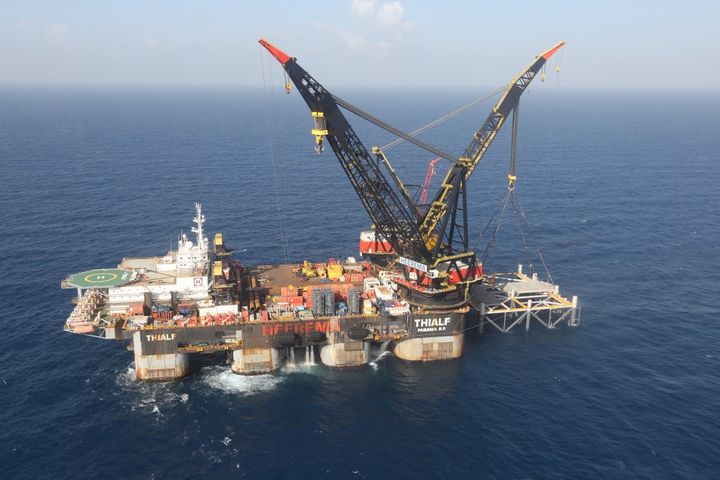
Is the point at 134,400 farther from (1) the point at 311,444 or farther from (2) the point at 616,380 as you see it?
(2) the point at 616,380

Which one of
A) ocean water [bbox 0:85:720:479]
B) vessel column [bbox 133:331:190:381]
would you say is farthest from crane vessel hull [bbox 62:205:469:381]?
ocean water [bbox 0:85:720:479]

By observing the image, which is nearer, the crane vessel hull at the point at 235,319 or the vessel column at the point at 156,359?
the vessel column at the point at 156,359

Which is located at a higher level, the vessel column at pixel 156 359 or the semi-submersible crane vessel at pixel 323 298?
the semi-submersible crane vessel at pixel 323 298

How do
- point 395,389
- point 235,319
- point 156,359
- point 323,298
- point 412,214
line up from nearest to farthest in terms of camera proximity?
point 395,389
point 156,359
point 235,319
point 323,298
point 412,214

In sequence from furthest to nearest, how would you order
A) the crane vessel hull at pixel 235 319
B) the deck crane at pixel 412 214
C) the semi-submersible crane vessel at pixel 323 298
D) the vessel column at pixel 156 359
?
the deck crane at pixel 412 214, the semi-submersible crane vessel at pixel 323 298, the crane vessel hull at pixel 235 319, the vessel column at pixel 156 359

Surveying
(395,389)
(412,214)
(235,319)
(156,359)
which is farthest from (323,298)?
(156,359)

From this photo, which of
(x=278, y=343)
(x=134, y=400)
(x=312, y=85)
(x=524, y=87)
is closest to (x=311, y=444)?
(x=278, y=343)

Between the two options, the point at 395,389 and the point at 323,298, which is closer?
the point at 395,389

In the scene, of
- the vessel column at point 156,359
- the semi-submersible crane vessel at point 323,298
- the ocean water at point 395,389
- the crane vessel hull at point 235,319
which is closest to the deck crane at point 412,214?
the semi-submersible crane vessel at point 323,298

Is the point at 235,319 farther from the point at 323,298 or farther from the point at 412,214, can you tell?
the point at 412,214

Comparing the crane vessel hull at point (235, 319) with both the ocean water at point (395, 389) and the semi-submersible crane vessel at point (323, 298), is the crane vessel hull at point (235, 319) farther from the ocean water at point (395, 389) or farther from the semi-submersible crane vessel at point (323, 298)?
the ocean water at point (395, 389)
